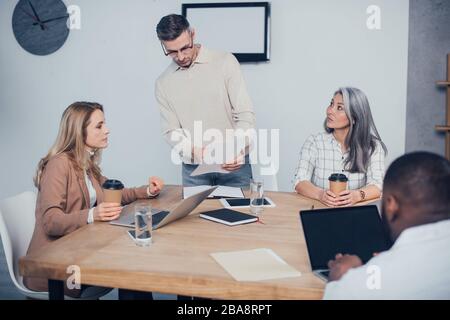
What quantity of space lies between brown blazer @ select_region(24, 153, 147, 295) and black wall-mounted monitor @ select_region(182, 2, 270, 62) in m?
1.99

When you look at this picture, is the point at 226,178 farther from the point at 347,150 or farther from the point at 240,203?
the point at 347,150

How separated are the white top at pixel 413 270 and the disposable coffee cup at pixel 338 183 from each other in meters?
0.94

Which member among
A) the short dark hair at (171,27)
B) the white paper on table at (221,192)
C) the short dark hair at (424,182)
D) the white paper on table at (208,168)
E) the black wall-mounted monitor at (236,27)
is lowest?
the white paper on table at (221,192)

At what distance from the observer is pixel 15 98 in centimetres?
439

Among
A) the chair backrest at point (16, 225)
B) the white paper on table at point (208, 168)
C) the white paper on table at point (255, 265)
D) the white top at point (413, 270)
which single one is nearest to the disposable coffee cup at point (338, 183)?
the white paper on table at point (208, 168)

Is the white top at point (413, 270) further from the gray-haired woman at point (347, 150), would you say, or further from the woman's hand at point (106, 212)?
the gray-haired woman at point (347, 150)

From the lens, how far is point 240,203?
7.22 ft

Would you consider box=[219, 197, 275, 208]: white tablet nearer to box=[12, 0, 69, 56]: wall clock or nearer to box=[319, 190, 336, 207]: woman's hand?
box=[319, 190, 336, 207]: woman's hand

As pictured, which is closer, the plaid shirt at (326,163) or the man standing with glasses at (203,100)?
the plaid shirt at (326,163)

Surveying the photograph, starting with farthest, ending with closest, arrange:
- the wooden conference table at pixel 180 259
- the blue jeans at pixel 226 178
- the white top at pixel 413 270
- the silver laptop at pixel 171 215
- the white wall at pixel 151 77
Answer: the white wall at pixel 151 77 < the blue jeans at pixel 226 178 < the silver laptop at pixel 171 215 < the wooden conference table at pixel 180 259 < the white top at pixel 413 270

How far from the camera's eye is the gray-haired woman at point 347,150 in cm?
247
